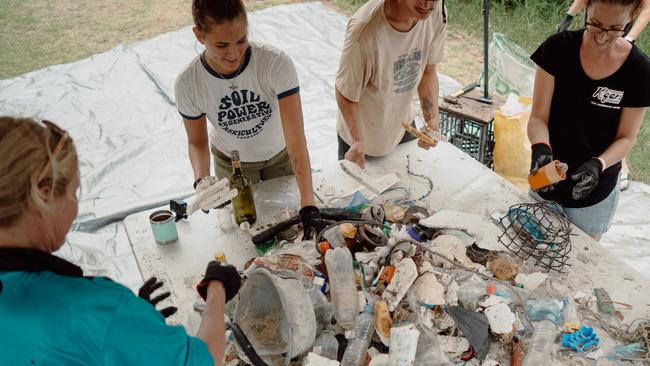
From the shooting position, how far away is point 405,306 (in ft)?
5.52

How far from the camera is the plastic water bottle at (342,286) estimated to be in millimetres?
1630

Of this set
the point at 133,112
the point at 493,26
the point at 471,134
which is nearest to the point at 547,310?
the point at 471,134

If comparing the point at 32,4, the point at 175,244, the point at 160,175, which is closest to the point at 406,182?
the point at 175,244

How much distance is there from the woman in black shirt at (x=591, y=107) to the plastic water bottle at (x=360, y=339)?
1018 mm

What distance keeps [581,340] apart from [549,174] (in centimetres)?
67

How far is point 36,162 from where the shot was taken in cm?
101

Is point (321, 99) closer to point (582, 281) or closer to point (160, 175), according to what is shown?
point (160, 175)

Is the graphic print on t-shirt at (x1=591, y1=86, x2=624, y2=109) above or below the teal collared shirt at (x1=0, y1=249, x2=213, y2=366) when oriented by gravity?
below

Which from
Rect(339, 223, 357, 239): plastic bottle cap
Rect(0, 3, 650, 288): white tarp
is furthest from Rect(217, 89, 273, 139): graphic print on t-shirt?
Rect(0, 3, 650, 288): white tarp

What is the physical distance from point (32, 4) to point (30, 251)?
8060 millimetres

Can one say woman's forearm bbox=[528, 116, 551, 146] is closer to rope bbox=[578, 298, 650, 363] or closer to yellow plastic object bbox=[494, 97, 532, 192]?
rope bbox=[578, 298, 650, 363]

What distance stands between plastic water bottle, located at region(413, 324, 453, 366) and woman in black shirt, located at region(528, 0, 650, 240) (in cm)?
96

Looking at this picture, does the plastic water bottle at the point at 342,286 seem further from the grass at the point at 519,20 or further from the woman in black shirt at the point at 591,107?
the grass at the point at 519,20

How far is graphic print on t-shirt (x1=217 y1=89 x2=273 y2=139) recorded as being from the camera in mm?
2186
